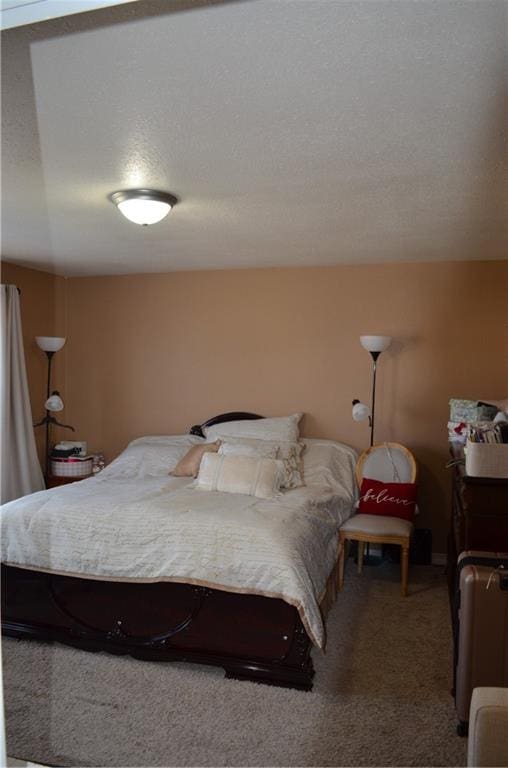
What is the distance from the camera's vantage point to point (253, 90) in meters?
1.52

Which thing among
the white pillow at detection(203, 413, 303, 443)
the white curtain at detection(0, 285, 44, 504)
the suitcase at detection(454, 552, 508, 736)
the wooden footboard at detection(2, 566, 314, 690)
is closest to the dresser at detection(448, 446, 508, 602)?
the suitcase at detection(454, 552, 508, 736)

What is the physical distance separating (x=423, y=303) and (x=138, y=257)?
5.95ft

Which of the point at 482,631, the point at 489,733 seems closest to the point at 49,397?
the point at 482,631

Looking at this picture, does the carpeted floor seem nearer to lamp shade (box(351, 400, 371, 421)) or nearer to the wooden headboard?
lamp shade (box(351, 400, 371, 421))

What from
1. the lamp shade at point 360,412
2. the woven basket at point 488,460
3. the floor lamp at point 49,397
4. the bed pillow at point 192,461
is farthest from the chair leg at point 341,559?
the floor lamp at point 49,397

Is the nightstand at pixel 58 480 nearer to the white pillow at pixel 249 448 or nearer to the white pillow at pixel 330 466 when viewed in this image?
the white pillow at pixel 249 448

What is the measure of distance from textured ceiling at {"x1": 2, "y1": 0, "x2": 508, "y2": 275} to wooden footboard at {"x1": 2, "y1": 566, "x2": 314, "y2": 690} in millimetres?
1618

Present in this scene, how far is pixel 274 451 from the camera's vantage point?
12.3 ft

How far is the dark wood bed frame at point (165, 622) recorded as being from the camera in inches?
95.5

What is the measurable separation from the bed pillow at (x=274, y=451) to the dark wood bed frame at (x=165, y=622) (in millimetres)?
1155

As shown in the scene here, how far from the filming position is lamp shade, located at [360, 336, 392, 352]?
12.0 feet

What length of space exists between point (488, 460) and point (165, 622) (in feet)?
4.80

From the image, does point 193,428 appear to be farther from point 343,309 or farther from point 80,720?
point 80,720

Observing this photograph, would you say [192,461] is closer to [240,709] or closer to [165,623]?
[165,623]
